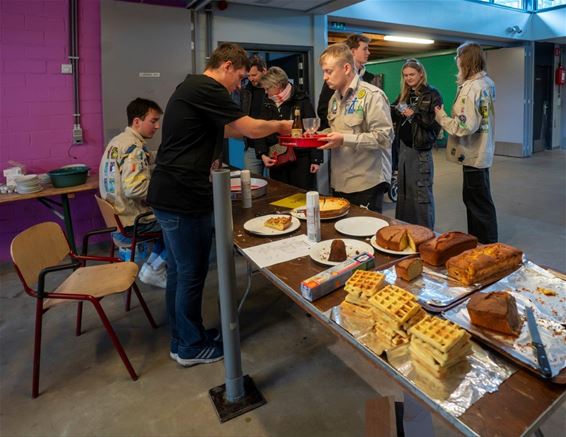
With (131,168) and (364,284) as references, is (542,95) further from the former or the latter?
(364,284)

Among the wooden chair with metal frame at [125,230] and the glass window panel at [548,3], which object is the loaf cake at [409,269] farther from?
the glass window panel at [548,3]

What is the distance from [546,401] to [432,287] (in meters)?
0.44

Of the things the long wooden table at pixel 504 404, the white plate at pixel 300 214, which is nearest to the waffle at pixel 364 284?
the long wooden table at pixel 504 404

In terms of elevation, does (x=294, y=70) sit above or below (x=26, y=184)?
above

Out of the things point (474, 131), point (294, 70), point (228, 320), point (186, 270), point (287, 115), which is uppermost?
point (294, 70)

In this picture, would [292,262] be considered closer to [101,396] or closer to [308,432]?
[308,432]

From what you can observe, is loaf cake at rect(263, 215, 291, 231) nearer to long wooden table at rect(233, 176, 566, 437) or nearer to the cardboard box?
the cardboard box

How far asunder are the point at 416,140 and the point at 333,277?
224cm

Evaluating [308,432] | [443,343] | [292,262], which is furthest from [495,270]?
[308,432]

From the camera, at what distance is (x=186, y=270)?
76.7 inches

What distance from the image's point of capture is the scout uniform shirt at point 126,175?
2.64 m

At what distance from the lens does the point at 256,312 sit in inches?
106

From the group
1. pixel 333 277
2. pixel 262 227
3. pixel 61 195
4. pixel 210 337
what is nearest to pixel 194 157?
pixel 262 227

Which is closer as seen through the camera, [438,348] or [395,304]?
[438,348]
